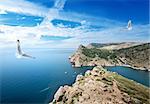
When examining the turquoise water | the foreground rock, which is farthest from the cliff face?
the foreground rock

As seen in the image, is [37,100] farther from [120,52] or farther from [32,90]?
[120,52]

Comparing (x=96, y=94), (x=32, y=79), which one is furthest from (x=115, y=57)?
(x=96, y=94)

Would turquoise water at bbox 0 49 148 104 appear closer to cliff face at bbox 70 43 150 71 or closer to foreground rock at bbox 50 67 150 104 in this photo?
foreground rock at bbox 50 67 150 104

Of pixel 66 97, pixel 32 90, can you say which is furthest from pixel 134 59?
pixel 66 97

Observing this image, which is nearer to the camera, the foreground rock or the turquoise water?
the foreground rock

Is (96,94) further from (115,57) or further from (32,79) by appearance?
(115,57)

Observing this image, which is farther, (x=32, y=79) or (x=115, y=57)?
(x=115, y=57)

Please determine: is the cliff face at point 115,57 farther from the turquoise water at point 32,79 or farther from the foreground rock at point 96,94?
the foreground rock at point 96,94

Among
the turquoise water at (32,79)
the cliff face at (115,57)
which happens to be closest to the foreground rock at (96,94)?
the turquoise water at (32,79)

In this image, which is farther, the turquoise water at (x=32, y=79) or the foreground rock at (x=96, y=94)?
the turquoise water at (x=32, y=79)
